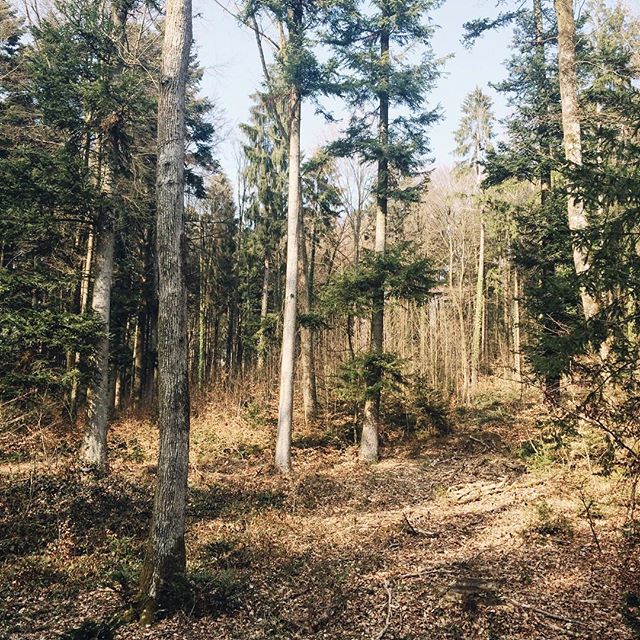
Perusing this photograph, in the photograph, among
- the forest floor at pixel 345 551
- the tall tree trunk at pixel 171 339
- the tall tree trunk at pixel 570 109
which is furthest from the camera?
the tall tree trunk at pixel 570 109

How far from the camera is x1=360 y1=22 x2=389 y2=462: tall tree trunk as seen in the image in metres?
12.6

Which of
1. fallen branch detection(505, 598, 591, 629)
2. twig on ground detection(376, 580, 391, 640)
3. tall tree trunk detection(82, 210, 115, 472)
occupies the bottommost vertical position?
twig on ground detection(376, 580, 391, 640)

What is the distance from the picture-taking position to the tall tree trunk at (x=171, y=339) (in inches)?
197

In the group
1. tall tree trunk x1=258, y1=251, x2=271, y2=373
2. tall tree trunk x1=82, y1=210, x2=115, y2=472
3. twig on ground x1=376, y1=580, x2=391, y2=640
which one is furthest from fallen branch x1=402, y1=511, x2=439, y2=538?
tall tree trunk x1=258, y1=251, x2=271, y2=373

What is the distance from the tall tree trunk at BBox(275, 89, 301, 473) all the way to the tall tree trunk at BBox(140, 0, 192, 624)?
6504 mm

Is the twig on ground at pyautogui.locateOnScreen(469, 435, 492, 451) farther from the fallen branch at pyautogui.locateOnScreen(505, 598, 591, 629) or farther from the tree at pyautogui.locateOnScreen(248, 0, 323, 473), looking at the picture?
the fallen branch at pyautogui.locateOnScreen(505, 598, 591, 629)

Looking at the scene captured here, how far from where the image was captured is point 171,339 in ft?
17.2

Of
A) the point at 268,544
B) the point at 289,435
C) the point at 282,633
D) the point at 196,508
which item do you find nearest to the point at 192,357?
the point at 289,435

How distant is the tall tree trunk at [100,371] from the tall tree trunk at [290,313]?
4235mm

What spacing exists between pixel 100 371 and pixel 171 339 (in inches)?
256

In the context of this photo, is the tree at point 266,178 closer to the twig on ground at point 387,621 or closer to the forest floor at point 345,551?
the forest floor at point 345,551

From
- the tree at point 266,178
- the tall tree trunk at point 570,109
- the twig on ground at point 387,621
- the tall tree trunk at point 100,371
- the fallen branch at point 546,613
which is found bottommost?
the twig on ground at point 387,621

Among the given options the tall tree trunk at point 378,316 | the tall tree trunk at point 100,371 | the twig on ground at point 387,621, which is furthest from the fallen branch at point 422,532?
the tall tree trunk at point 100,371

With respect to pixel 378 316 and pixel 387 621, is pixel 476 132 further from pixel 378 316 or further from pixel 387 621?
pixel 387 621
